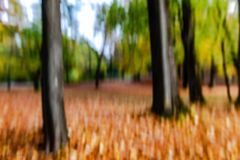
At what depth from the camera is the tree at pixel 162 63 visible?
10.9 m

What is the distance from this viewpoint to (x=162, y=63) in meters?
11.0

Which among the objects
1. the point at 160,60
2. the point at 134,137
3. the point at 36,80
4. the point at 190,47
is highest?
the point at 190,47

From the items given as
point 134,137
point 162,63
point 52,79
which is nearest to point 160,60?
point 162,63

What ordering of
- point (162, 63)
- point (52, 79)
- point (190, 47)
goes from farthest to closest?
point (190, 47) < point (162, 63) < point (52, 79)

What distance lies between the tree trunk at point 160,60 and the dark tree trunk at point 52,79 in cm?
354

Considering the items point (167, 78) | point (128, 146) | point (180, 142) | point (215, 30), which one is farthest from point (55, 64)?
point (215, 30)

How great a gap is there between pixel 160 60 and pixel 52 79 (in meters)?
3.81

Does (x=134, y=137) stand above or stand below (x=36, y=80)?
above

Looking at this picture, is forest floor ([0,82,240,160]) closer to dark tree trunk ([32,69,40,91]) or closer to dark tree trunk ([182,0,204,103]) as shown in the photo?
dark tree trunk ([182,0,204,103])

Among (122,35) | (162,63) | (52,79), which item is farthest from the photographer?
(122,35)

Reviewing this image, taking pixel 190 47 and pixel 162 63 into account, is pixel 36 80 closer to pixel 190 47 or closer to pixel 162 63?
pixel 190 47

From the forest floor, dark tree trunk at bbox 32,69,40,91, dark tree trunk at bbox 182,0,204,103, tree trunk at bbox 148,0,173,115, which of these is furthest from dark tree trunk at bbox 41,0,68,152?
dark tree trunk at bbox 32,69,40,91

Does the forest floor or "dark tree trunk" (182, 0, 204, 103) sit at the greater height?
"dark tree trunk" (182, 0, 204, 103)

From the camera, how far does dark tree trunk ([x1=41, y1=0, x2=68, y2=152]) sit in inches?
313
